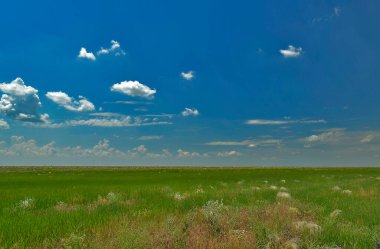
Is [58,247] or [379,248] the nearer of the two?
[379,248]

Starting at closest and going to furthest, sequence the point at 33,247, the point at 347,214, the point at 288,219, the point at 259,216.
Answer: the point at 33,247
the point at 288,219
the point at 259,216
the point at 347,214

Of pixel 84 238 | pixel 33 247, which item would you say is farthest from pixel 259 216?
pixel 33 247

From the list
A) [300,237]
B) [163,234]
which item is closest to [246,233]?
[300,237]

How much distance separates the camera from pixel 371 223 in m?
9.98

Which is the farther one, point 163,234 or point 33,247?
point 163,234

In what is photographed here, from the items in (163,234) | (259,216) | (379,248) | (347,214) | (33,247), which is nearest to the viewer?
(379,248)

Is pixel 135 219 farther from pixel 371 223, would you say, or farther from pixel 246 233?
pixel 371 223

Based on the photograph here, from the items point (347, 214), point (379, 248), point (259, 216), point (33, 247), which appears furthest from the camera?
point (347, 214)

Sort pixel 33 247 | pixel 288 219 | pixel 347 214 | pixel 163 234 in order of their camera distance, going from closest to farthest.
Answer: pixel 33 247, pixel 163 234, pixel 288 219, pixel 347 214

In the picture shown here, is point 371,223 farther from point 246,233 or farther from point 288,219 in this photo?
point 246,233

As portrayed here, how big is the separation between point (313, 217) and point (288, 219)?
1527 mm

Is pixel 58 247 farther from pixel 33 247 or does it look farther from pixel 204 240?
pixel 204 240

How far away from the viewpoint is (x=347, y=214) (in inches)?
441

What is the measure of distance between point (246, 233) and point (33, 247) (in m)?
4.39
